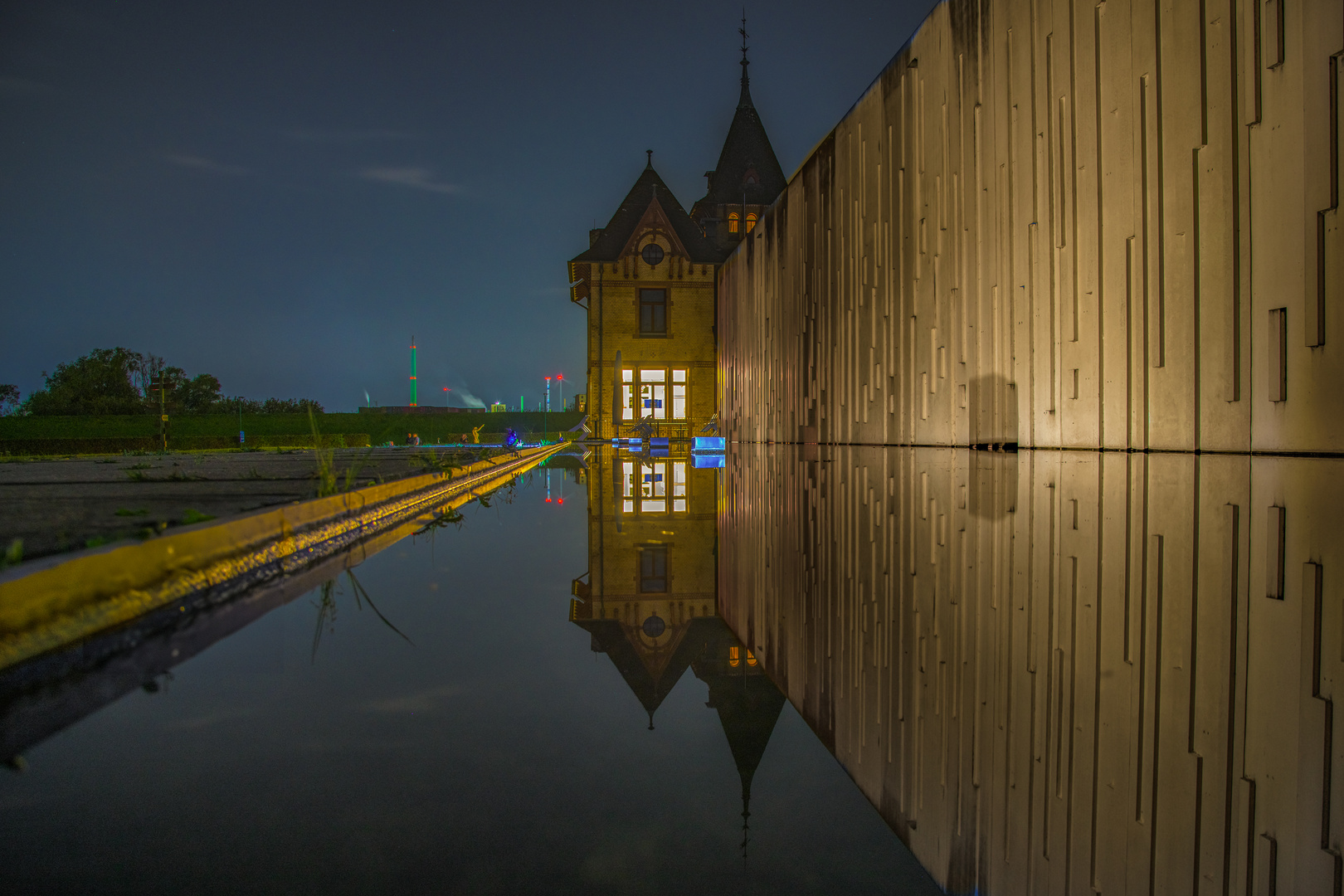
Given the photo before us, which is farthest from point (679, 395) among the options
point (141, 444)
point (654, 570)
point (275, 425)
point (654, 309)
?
point (275, 425)

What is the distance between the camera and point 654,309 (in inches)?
1243

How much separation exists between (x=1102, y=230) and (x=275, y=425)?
52.9 meters

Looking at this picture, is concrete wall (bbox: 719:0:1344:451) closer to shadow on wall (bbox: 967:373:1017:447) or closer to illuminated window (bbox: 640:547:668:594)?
shadow on wall (bbox: 967:373:1017:447)

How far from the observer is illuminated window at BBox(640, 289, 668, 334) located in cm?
3145

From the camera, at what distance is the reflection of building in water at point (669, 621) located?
83.9 inches

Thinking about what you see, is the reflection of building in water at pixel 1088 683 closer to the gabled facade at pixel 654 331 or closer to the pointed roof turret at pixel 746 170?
the gabled facade at pixel 654 331

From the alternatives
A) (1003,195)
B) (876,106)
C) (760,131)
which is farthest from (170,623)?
(760,131)

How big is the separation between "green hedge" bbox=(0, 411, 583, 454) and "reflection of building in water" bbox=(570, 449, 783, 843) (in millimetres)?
36110

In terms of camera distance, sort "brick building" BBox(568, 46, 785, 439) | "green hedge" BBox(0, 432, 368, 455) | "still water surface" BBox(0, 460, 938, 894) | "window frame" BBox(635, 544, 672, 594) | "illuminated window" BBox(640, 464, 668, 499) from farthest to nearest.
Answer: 1. "brick building" BBox(568, 46, 785, 439)
2. "green hedge" BBox(0, 432, 368, 455)
3. "illuminated window" BBox(640, 464, 668, 499)
4. "window frame" BBox(635, 544, 672, 594)
5. "still water surface" BBox(0, 460, 938, 894)

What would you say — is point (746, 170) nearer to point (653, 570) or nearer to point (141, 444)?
point (141, 444)

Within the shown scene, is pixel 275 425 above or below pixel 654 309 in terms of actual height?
below

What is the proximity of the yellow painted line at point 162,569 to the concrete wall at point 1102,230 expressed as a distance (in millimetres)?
7011

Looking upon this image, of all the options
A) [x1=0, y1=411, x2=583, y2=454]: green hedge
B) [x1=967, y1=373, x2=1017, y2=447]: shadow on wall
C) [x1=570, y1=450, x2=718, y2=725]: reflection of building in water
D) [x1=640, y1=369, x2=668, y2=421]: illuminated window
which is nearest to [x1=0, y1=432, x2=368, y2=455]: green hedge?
[x1=0, y1=411, x2=583, y2=454]: green hedge

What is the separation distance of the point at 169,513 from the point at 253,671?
2828mm
